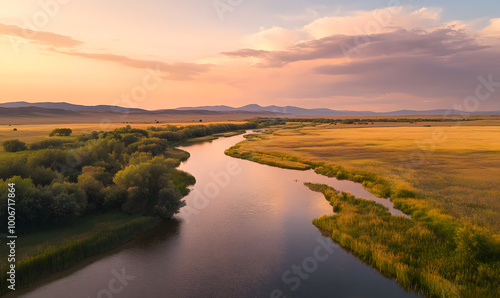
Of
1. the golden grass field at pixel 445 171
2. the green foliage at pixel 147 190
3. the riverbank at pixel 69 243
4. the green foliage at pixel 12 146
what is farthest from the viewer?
the green foliage at pixel 12 146

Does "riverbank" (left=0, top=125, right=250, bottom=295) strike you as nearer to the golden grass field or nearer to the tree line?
the tree line

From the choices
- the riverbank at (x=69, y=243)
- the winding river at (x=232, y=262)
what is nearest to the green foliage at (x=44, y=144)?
the riverbank at (x=69, y=243)

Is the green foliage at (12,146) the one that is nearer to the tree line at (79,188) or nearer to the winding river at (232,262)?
the tree line at (79,188)

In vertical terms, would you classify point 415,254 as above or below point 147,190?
below

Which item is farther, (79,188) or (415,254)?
(79,188)

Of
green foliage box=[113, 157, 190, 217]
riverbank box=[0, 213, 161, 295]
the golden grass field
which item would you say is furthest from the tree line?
the golden grass field

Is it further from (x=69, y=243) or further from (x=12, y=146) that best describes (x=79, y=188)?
(x=12, y=146)

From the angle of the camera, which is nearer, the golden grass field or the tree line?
the tree line

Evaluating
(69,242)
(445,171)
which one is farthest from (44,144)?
(445,171)

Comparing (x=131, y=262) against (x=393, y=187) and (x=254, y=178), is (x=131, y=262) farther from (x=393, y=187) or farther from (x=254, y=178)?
(x=393, y=187)
